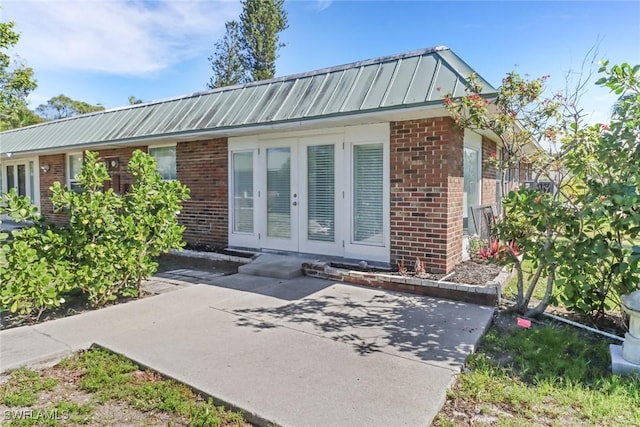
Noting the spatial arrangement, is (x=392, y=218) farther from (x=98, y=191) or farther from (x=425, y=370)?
(x=98, y=191)

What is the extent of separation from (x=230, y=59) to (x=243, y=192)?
21775 millimetres

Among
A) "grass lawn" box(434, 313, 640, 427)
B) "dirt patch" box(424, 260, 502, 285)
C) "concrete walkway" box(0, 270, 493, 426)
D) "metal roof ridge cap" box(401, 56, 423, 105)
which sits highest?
"metal roof ridge cap" box(401, 56, 423, 105)

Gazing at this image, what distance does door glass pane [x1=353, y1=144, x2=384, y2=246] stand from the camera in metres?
6.44

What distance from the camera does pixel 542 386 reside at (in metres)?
2.96

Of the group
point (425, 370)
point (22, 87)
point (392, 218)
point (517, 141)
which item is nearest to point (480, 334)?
point (425, 370)

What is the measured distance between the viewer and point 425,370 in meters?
3.15

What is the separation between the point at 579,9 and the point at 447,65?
3160 millimetres

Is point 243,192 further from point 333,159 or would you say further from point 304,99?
point 304,99

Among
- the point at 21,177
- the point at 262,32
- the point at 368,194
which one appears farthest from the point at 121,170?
the point at 262,32

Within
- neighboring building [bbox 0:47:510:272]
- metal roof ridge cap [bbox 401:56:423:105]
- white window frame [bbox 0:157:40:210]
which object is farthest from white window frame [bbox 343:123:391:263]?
white window frame [bbox 0:157:40:210]

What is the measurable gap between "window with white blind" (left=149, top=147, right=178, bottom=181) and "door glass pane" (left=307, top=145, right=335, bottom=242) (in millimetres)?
Result: 3812

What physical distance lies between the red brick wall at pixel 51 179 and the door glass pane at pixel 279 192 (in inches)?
322

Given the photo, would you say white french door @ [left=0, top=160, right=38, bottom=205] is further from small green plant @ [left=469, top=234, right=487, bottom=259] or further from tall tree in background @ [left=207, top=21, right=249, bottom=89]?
tall tree in background @ [left=207, top=21, right=249, bottom=89]

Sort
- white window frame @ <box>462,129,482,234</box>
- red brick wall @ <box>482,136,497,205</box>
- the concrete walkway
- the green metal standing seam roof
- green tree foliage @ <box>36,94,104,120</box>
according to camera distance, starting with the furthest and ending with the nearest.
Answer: green tree foliage @ <box>36,94,104,120</box> → red brick wall @ <box>482,136,497,205</box> → white window frame @ <box>462,129,482,234</box> → the green metal standing seam roof → the concrete walkway
